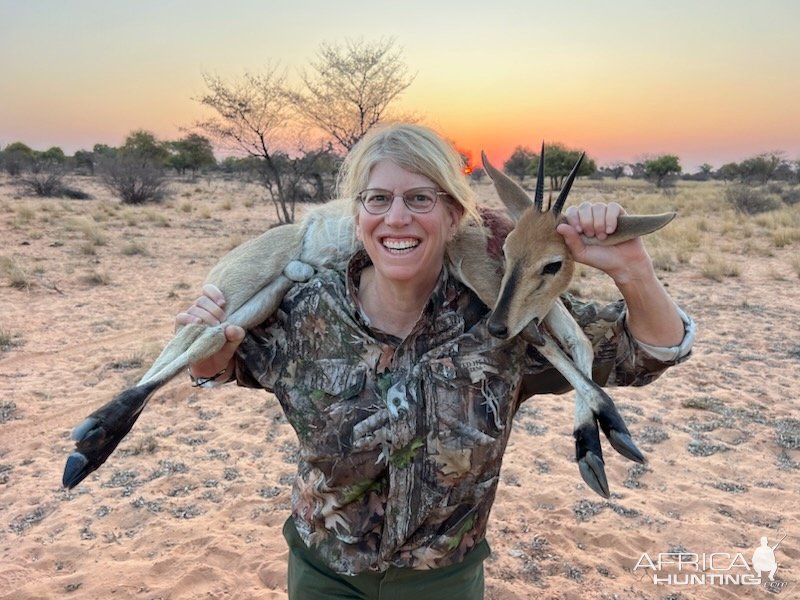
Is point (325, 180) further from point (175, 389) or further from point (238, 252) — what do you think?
point (238, 252)

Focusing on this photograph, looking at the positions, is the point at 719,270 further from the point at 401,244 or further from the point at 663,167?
the point at 663,167

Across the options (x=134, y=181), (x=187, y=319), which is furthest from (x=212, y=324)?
(x=134, y=181)

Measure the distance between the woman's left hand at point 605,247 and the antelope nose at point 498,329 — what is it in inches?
15.7

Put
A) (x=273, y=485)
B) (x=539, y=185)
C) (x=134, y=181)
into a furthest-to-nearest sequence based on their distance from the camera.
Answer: (x=134, y=181) → (x=273, y=485) → (x=539, y=185)

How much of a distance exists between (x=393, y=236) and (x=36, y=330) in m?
8.97

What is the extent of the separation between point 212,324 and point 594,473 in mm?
1554

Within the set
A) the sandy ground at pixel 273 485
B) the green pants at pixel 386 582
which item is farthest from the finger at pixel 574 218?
the sandy ground at pixel 273 485

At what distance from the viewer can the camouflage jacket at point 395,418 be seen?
215cm

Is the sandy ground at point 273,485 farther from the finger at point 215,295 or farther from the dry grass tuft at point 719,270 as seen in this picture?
the dry grass tuft at point 719,270

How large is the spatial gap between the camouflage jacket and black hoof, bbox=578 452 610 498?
11.5 inches

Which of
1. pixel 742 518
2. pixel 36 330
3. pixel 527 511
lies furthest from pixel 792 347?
pixel 36 330

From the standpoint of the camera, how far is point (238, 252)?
3170mm

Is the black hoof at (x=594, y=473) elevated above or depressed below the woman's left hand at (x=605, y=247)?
below

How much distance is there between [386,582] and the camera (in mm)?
2240
